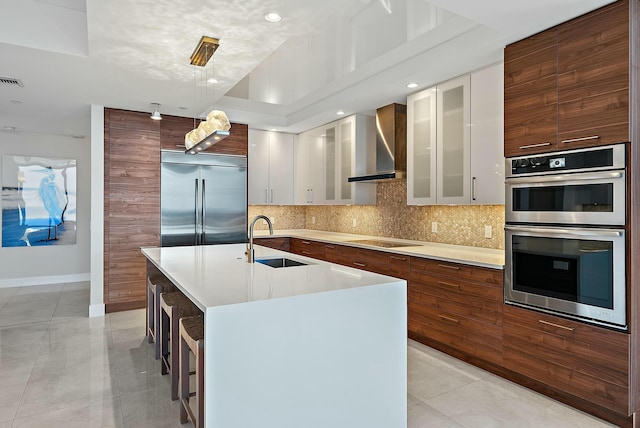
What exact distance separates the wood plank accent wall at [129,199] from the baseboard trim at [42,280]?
2642 millimetres

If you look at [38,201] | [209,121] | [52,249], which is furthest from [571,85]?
[52,249]

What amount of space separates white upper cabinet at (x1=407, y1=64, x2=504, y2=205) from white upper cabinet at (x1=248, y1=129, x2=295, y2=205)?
253cm

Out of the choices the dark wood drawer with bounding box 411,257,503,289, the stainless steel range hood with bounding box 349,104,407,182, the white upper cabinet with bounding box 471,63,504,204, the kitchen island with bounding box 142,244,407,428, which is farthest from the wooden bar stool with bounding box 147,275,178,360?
the white upper cabinet with bounding box 471,63,504,204

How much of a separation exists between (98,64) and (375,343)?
10.1 ft

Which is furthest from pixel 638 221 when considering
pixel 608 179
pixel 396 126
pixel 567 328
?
pixel 396 126

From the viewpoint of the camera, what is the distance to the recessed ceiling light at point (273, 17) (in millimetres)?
2381

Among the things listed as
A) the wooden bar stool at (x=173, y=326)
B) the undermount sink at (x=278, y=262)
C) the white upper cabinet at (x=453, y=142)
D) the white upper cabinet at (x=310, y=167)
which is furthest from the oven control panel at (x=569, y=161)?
the white upper cabinet at (x=310, y=167)

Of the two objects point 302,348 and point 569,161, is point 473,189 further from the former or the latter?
point 302,348

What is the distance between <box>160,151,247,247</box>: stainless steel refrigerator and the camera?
16.3 feet

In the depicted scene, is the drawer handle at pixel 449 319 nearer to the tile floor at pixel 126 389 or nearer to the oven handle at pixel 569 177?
the tile floor at pixel 126 389

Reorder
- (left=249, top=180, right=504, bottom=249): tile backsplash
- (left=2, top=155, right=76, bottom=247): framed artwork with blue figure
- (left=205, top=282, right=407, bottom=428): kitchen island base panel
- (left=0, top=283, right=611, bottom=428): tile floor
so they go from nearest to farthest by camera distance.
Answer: (left=205, top=282, right=407, bottom=428): kitchen island base panel, (left=0, top=283, right=611, bottom=428): tile floor, (left=249, top=180, right=504, bottom=249): tile backsplash, (left=2, top=155, right=76, bottom=247): framed artwork with blue figure

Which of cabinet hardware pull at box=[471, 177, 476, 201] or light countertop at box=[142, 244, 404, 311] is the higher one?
cabinet hardware pull at box=[471, 177, 476, 201]

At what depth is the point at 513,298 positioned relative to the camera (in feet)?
9.00

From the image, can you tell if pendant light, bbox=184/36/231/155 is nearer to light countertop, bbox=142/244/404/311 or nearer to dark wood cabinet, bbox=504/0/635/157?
light countertop, bbox=142/244/404/311
